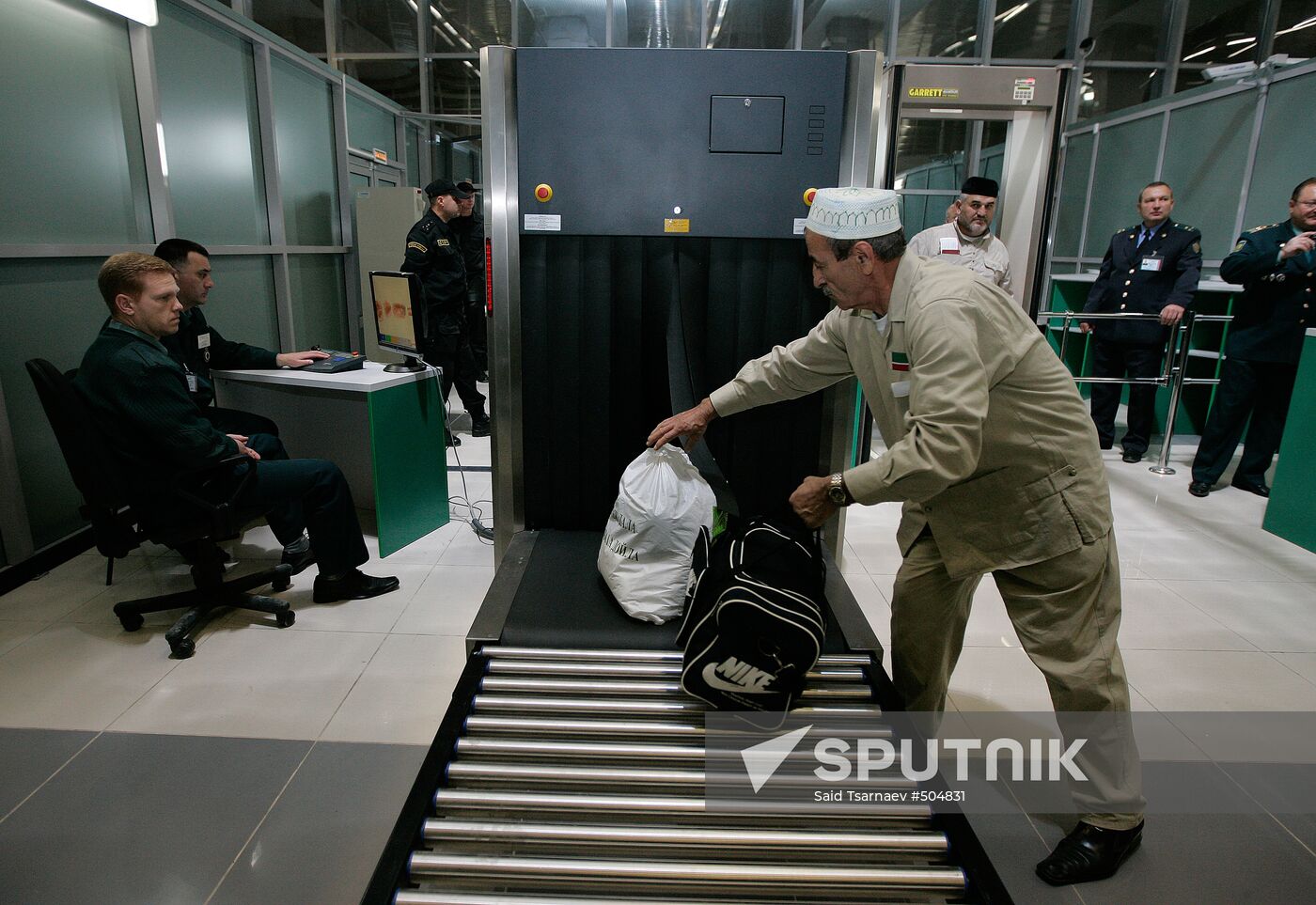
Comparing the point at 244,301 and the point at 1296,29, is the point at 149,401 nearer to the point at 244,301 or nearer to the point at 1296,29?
the point at 244,301

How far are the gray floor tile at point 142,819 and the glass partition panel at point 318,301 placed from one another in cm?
409

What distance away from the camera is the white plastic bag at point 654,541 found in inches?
78.4

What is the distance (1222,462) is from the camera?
4.67 m

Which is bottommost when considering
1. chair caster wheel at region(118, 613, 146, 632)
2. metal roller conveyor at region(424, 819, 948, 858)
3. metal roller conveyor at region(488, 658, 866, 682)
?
chair caster wheel at region(118, 613, 146, 632)

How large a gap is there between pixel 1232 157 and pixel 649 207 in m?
5.64

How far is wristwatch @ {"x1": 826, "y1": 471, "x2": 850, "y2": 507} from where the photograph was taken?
1.55 metres

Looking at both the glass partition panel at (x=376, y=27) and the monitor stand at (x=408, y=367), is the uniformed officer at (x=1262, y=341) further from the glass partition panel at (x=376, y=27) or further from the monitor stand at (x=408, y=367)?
the glass partition panel at (x=376, y=27)

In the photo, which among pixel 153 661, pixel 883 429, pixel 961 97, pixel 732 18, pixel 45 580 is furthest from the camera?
pixel 732 18

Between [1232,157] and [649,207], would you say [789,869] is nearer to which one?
[649,207]

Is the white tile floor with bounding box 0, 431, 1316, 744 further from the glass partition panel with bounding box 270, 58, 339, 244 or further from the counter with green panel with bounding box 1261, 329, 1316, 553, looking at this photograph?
the glass partition panel with bounding box 270, 58, 339, 244

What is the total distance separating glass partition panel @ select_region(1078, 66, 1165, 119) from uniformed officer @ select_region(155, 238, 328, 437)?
26.0 ft

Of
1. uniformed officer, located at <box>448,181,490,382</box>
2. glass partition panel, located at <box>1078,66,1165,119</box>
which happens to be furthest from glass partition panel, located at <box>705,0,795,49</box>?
uniformed officer, located at <box>448,181,490,382</box>

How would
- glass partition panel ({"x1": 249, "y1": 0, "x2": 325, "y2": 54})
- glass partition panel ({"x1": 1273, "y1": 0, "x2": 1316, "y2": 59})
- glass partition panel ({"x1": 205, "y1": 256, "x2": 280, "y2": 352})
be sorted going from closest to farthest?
glass partition panel ({"x1": 205, "y1": 256, "x2": 280, "y2": 352})
glass partition panel ({"x1": 1273, "y1": 0, "x2": 1316, "y2": 59})
glass partition panel ({"x1": 249, "y1": 0, "x2": 325, "y2": 54})

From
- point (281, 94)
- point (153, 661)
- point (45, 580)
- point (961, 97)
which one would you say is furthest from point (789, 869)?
point (281, 94)
